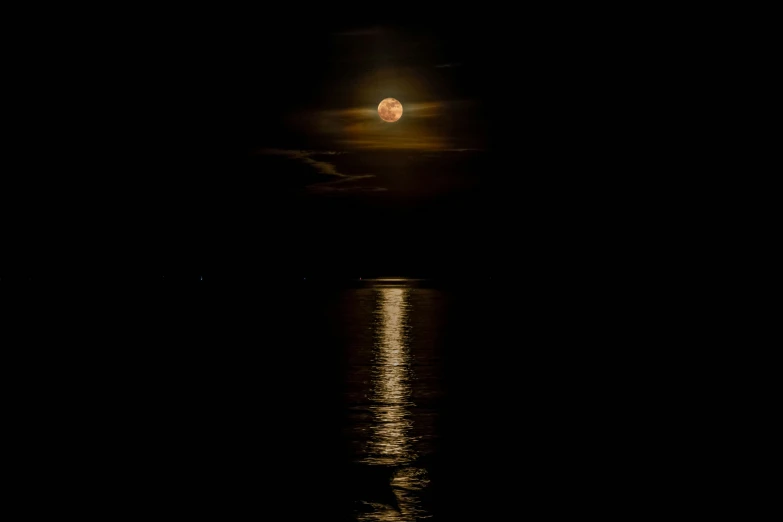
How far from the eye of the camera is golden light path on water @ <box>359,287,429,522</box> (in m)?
9.93

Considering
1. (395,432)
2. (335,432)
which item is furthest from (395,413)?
(335,432)

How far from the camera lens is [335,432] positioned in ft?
48.4

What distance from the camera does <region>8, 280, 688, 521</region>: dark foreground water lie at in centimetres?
1038

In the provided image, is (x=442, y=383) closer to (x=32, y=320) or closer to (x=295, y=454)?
(x=295, y=454)

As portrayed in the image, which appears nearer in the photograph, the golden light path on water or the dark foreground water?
the golden light path on water

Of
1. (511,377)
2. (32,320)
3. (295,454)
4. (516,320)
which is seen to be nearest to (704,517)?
(295,454)

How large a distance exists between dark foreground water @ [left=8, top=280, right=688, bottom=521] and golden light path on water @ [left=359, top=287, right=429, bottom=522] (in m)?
0.04

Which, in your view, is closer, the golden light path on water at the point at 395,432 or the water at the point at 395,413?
the golden light path on water at the point at 395,432

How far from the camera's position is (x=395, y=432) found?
14734 millimetres

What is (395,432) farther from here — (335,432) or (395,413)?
(395,413)

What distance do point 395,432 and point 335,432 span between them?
0.85m

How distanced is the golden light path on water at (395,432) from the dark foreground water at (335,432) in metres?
0.04

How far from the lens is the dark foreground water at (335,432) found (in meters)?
10.4

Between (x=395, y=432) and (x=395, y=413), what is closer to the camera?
(x=395, y=432)
